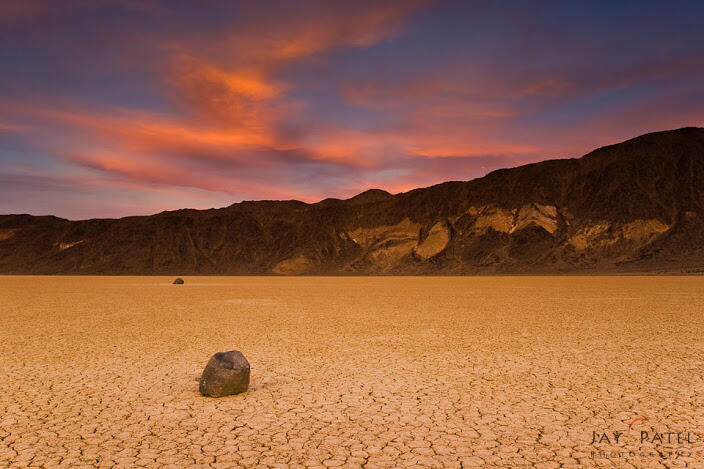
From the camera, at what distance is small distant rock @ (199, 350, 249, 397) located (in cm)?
743

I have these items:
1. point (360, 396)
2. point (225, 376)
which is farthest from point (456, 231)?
point (225, 376)

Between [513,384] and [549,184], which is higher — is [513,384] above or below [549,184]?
below

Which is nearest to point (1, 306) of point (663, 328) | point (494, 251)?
point (663, 328)

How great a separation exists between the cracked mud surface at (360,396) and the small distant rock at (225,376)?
175 millimetres

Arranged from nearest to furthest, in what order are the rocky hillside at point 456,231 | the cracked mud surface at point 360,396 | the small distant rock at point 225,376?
the cracked mud surface at point 360,396 < the small distant rock at point 225,376 < the rocky hillside at point 456,231

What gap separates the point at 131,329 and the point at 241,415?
978 cm

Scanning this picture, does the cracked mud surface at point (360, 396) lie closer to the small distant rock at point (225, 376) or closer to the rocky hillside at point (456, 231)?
the small distant rock at point (225, 376)

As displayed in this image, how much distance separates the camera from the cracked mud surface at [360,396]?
5297 millimetres

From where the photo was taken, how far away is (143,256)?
10731cm

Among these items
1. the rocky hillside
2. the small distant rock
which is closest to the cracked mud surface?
the small distant rock

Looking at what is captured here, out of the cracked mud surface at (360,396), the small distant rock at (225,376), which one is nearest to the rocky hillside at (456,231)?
the cracked mud surface at (360,396)

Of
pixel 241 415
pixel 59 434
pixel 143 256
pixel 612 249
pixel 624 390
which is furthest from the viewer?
pixel 143 256

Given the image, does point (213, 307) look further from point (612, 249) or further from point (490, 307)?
point (612, 249)

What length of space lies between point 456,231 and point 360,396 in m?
82.2
